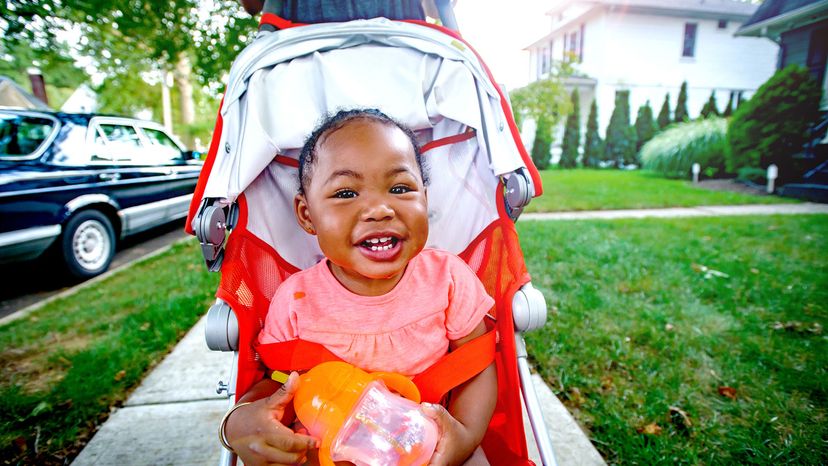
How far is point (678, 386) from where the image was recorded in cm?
229

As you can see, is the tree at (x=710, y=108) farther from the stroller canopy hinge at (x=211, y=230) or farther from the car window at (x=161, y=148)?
the stroller canopy hinge at (x=211, y=230)

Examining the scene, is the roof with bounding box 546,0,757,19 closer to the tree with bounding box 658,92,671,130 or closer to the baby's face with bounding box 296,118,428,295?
the tree with bounding box 658,92,671,130

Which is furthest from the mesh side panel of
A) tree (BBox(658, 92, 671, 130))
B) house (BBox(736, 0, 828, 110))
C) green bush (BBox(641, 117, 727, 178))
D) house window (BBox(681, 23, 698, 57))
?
house window (BBox(681, 23, 698, 57))

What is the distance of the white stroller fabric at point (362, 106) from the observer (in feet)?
5.31

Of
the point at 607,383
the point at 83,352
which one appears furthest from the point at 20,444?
the point at 607,383

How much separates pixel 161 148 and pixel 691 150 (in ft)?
36.6

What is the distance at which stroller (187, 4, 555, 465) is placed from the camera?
139cm

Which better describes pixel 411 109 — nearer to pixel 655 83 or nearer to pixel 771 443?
pixel 771 443

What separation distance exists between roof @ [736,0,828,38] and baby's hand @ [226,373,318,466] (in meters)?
12.0

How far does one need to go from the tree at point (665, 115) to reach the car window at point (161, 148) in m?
15.6

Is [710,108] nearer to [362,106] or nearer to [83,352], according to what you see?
[362,106]

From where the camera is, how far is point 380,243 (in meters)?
1.30

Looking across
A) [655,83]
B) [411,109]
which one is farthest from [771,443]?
[655,83]

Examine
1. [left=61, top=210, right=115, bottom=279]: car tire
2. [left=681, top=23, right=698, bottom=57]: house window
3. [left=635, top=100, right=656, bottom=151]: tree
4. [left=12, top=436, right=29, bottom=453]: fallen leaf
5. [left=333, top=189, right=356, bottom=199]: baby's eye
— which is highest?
[left=681, top=23, right=698, bottom=57]: house window
